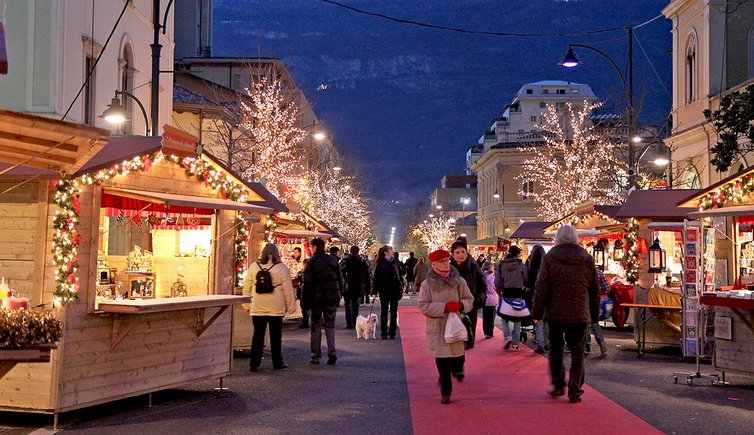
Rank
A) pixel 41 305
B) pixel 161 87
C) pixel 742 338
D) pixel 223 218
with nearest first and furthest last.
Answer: pixel 41 305
pixel 742 338
pixel 223 218
pixel 161 87

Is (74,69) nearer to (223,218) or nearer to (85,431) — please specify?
(223,218)

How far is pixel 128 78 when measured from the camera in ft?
92.4

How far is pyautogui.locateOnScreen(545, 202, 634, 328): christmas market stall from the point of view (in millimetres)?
20672

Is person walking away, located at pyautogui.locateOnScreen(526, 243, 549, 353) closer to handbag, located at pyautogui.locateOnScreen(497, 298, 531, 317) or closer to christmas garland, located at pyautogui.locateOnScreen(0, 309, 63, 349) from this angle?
handbag, located at pyautogui.locateOnScreen(497, 298, 531, 317)

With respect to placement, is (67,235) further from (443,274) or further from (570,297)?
(570,297)

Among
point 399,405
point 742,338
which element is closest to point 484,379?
point 399,405

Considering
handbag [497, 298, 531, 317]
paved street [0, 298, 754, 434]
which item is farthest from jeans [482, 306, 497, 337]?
paved street [0, 298, 754, 434]

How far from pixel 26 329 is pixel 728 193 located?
39.0ft

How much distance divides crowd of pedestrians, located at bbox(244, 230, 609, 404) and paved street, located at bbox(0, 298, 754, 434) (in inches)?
25.7

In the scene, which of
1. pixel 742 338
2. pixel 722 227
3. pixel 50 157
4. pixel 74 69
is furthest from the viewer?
pixel 74 69

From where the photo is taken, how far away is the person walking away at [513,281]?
54.3 feet

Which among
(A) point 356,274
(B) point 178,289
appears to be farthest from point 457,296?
(A) point 356,274

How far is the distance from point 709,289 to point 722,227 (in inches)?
226

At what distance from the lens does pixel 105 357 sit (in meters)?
10.1
